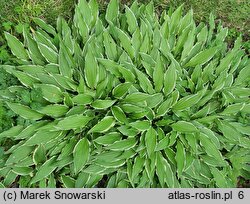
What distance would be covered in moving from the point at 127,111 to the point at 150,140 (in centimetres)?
38

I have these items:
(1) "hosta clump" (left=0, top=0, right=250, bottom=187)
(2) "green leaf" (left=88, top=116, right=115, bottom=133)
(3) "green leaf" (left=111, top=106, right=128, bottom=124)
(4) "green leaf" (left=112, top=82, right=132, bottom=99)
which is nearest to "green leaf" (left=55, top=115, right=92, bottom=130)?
(1) "hosta clump" (left=0, top=0, right=250, bottom=187)

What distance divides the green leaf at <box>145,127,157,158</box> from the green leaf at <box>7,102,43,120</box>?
3.76 ft

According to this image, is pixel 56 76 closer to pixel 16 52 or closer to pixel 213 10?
pixel 16 52

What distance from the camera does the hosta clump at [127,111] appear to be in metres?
4.17

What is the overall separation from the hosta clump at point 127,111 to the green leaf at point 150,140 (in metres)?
0.01

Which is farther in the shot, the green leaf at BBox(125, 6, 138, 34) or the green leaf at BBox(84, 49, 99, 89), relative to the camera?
the green leaf at BBox(125, 6, 138, 34)

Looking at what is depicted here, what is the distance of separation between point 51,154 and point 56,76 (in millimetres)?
808

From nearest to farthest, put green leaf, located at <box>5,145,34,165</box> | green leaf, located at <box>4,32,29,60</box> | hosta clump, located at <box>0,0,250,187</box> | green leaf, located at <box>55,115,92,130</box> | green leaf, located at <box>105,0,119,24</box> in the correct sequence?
green leaf, located at <box>55,115,92,130</box>
hosta clump, located at <box>0,0,250,187</box>
green leaf, located at <box>5,145,34,165</box>
green leaf, located at <box>4,32,29,60</box>
green leaf, located at <box>105,0,119,24</box>

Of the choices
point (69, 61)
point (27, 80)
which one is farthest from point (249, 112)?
point (27, 80)

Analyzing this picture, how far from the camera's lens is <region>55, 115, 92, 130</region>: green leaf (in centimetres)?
407

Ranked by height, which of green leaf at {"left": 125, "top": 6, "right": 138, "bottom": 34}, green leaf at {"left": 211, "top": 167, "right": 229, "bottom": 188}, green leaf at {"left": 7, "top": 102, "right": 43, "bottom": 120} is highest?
green leaf at {"left": 125, "top": 6, "right": 138, "bottom": 34}

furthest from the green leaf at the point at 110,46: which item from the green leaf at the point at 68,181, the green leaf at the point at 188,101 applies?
the green leaf at the point at 68,181

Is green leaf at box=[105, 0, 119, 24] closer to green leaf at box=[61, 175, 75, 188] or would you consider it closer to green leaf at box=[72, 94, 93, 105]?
green leaf at box=[72, 94, 93, 105]

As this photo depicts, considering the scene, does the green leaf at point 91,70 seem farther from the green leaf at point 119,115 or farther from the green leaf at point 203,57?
the green leaf at point 203,57
